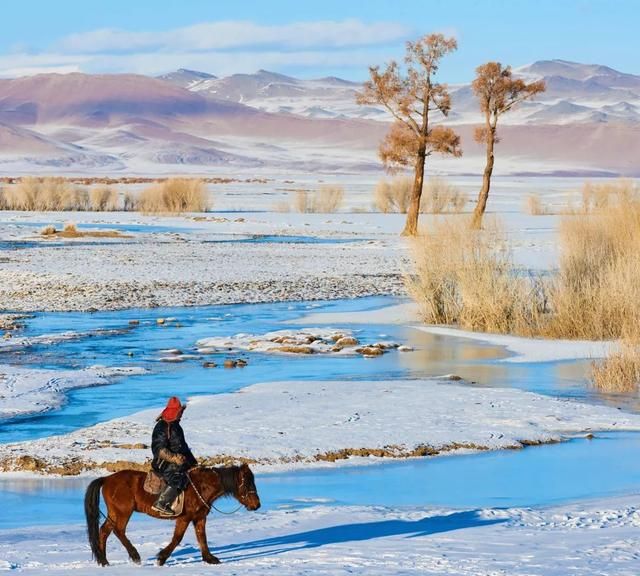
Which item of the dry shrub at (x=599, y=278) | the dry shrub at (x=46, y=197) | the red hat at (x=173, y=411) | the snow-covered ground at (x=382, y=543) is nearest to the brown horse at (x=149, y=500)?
the snow-covered ground at (x=382, y=543)

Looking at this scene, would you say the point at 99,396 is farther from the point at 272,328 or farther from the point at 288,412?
the point at 272,328

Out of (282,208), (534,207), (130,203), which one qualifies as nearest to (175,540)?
(534,207)

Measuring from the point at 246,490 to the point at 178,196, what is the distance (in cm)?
4377

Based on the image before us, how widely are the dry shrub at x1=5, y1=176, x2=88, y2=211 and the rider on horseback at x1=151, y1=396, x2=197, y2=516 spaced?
44.4m

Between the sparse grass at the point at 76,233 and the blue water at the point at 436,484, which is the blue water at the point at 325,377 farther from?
the sparse grass at the point at 76,233

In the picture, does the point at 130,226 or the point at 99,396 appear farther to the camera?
the point at 130,226

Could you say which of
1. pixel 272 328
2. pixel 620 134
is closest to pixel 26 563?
pixel 272 328

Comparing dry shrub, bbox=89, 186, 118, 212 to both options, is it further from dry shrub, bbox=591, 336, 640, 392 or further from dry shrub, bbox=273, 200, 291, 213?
dry shrub, bbox=591, 336, 640, 392

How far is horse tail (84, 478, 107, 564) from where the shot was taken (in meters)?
6.73

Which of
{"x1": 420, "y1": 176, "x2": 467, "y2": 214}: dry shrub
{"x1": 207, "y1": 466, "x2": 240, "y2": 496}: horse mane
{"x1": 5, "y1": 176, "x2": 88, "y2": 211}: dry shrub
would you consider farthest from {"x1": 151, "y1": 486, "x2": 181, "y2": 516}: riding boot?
{"x1": 5, "y1": 176, "x2": 88, "y2": 211}: dry shrub

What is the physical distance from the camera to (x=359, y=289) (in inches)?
912

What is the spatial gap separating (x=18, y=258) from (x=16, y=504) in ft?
62.3

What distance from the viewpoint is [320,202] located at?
2050 inches

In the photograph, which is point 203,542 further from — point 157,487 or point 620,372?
point 620,372
